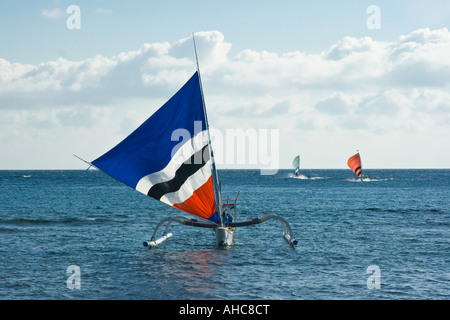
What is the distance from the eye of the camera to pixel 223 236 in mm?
27812

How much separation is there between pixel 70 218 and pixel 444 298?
3811 centimetres

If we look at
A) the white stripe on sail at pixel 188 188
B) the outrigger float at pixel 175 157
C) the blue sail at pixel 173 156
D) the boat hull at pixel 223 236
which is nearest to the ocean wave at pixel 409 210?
the boat hull at pixel 223 236

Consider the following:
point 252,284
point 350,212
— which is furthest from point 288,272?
point 350,212

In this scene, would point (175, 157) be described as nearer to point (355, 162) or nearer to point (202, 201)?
point (202, 201)

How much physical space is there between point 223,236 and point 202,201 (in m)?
3.41

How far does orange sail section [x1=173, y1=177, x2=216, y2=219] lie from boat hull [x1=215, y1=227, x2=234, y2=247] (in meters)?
2.19

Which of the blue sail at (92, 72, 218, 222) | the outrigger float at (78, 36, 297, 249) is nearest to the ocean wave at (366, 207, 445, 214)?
the outrigger float at (78, 36, 297, 249)

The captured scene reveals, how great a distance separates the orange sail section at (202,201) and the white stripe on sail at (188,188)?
18cm

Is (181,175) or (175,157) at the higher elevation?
(175,157)

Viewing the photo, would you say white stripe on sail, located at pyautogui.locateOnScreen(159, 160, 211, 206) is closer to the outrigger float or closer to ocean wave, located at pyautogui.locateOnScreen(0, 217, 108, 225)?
the outrigger float

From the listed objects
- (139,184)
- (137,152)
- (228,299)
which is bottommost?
(228,299)

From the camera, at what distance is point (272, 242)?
3259 centimetres

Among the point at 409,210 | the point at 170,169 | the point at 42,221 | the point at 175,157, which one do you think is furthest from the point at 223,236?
the point at 409,210
